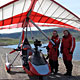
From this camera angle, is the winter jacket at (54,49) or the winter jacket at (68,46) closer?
the winter jacket at (68,46)

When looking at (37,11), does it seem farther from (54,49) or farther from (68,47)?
(68,47)

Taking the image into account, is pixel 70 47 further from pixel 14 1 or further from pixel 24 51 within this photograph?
pixel 14 1

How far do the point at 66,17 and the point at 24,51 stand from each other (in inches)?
127

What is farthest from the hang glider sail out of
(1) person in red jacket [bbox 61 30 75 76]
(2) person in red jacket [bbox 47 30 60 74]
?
(1) person in red jacket [bbox 61 30 75 76]

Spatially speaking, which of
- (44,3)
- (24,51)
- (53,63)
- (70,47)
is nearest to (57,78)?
(53,63)

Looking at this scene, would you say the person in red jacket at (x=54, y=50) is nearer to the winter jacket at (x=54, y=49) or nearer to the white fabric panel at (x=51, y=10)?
the winter jacket at (x=54, y=49)

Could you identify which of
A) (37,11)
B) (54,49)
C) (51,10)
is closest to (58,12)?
(51,10)

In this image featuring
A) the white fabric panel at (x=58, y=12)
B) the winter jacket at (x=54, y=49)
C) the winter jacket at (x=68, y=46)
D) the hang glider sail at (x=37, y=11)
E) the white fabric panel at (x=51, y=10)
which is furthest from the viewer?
the white fabric panel at (x=58, y=12)

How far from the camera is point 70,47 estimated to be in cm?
637

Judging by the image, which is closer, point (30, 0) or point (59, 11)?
point (30, 0)

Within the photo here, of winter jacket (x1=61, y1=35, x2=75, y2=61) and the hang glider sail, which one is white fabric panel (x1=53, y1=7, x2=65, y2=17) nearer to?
the hang glider sail

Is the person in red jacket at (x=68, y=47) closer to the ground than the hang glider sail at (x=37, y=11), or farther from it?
closer to the ground

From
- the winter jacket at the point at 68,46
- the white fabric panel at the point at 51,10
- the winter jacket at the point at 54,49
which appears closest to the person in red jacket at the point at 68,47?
the winter jacket at the point at 68,46

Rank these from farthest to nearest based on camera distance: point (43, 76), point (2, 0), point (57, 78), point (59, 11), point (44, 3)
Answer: point (59, 11), point (44, 3), point (57, 78), point (2, 0), point (43, 76)
